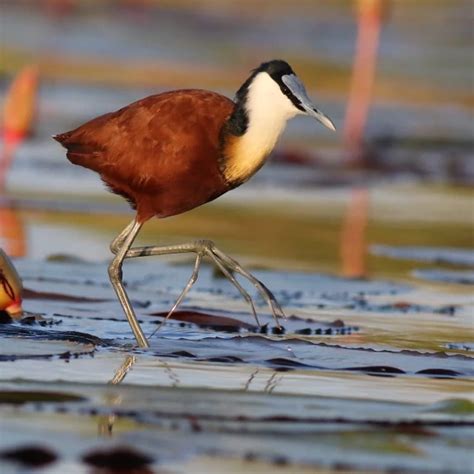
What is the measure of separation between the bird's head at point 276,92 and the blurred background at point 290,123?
9.06 ft

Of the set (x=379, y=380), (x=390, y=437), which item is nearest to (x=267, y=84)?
(x=379, y=380)

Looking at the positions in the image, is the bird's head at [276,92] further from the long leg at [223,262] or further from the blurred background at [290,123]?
the blurred background at [290,123]

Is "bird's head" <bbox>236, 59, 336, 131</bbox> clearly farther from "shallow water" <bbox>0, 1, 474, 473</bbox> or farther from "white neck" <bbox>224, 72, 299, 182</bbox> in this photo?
"shallow water" <bbox>0, 1, 474, 473</bbox>

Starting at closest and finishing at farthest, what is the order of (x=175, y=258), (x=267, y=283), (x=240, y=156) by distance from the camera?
(x=240, y=156) → (x=267, y=283) → (x=175, y=258)

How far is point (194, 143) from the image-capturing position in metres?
7.70

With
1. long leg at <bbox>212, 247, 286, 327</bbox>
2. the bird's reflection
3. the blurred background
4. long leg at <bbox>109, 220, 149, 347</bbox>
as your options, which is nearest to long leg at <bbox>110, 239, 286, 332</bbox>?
long leg at <bbox>212, 247, 286, 327</bbox>

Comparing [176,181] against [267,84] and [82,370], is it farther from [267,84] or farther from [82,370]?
[82,370]

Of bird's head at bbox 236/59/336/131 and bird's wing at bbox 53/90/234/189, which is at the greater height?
bird's head at bbox 236/59/336/131

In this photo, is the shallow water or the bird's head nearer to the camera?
the shallow water

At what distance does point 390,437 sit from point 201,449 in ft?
2.39

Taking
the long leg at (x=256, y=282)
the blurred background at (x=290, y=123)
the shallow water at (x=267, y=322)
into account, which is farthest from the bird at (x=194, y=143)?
the blurred background at (x=290, y=123)

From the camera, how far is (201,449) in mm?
5195

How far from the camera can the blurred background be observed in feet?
39.6

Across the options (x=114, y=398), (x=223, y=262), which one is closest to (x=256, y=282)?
(x=223, y=262)
